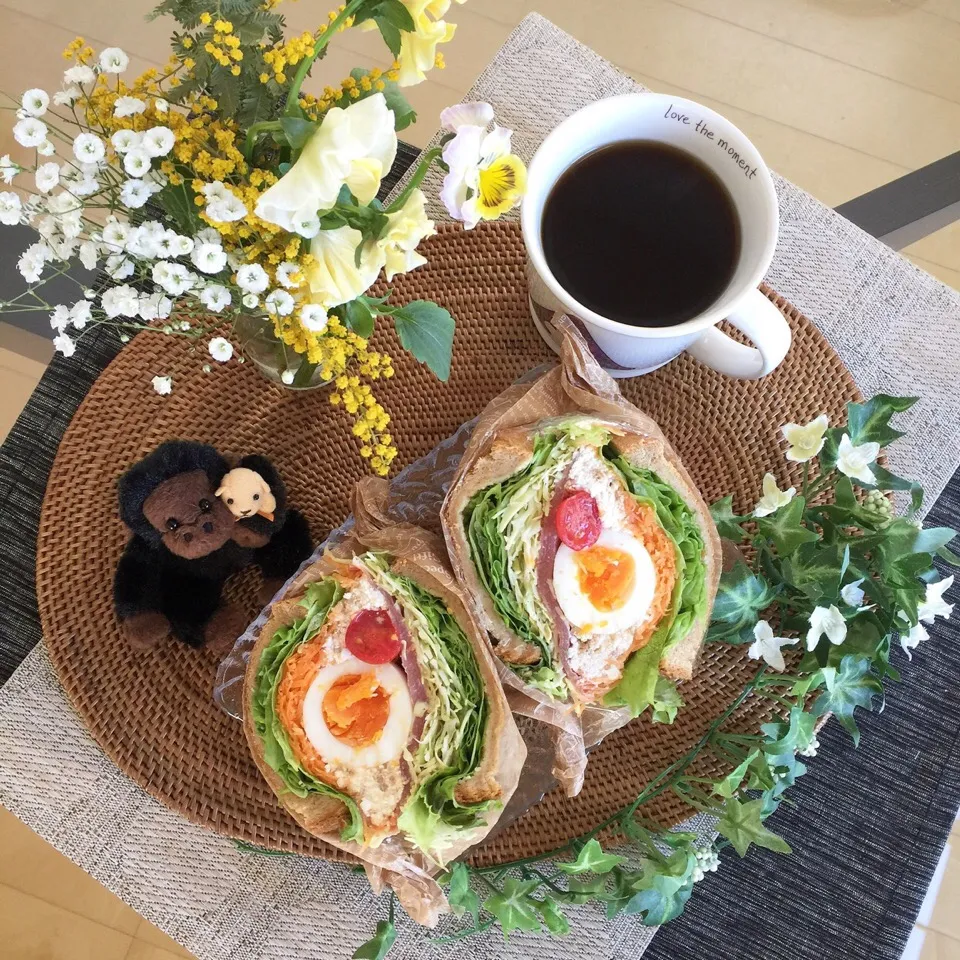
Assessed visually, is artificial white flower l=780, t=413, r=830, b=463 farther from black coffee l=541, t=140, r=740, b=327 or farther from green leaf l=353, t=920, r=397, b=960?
green leaf l=353, t=920, r=397, b=960

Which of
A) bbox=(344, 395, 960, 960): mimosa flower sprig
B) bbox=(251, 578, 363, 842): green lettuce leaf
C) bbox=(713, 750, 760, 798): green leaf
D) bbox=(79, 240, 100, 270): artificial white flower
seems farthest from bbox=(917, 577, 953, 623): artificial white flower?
bbox=(79, 240, 100, 270): artificial white flower

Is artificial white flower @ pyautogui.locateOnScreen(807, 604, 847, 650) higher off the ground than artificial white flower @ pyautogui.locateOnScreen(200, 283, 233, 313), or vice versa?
artificial white flower @ pyautogui.locateOnScreen(200, 283, 233, 313)

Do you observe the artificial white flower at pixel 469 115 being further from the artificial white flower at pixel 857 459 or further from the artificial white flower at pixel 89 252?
the artificial white flower at pixel 857 459

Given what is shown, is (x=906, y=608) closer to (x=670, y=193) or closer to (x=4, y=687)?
(x=670, y=193)

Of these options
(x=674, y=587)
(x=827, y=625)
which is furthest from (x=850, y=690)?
(x=674, y=587)

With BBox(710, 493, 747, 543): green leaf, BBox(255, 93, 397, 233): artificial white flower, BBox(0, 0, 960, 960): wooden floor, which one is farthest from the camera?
BBox(0, 0, 960, 960): wooden floor
